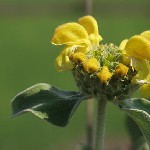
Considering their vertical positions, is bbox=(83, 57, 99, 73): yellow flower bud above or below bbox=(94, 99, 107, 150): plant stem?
above

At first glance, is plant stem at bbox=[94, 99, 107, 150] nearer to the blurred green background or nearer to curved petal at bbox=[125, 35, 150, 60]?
curved petal at bbox=[125, 35, 150, 60]

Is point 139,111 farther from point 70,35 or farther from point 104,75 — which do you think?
point 70,35

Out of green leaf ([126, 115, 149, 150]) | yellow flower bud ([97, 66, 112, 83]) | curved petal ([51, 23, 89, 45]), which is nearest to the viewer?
yellow flower bud ([97, 66, 112, 83])

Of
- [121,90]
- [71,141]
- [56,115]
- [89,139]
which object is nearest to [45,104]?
[56,115]

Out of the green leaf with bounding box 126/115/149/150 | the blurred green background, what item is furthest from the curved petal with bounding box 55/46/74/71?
the blurred green background

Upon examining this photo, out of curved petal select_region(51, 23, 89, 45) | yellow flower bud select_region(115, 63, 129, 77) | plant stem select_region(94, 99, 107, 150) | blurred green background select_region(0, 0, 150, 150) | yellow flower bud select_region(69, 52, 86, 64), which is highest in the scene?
blurred green background select_region(0, 0, 150, 150)

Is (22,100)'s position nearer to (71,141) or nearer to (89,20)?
(89,20)
